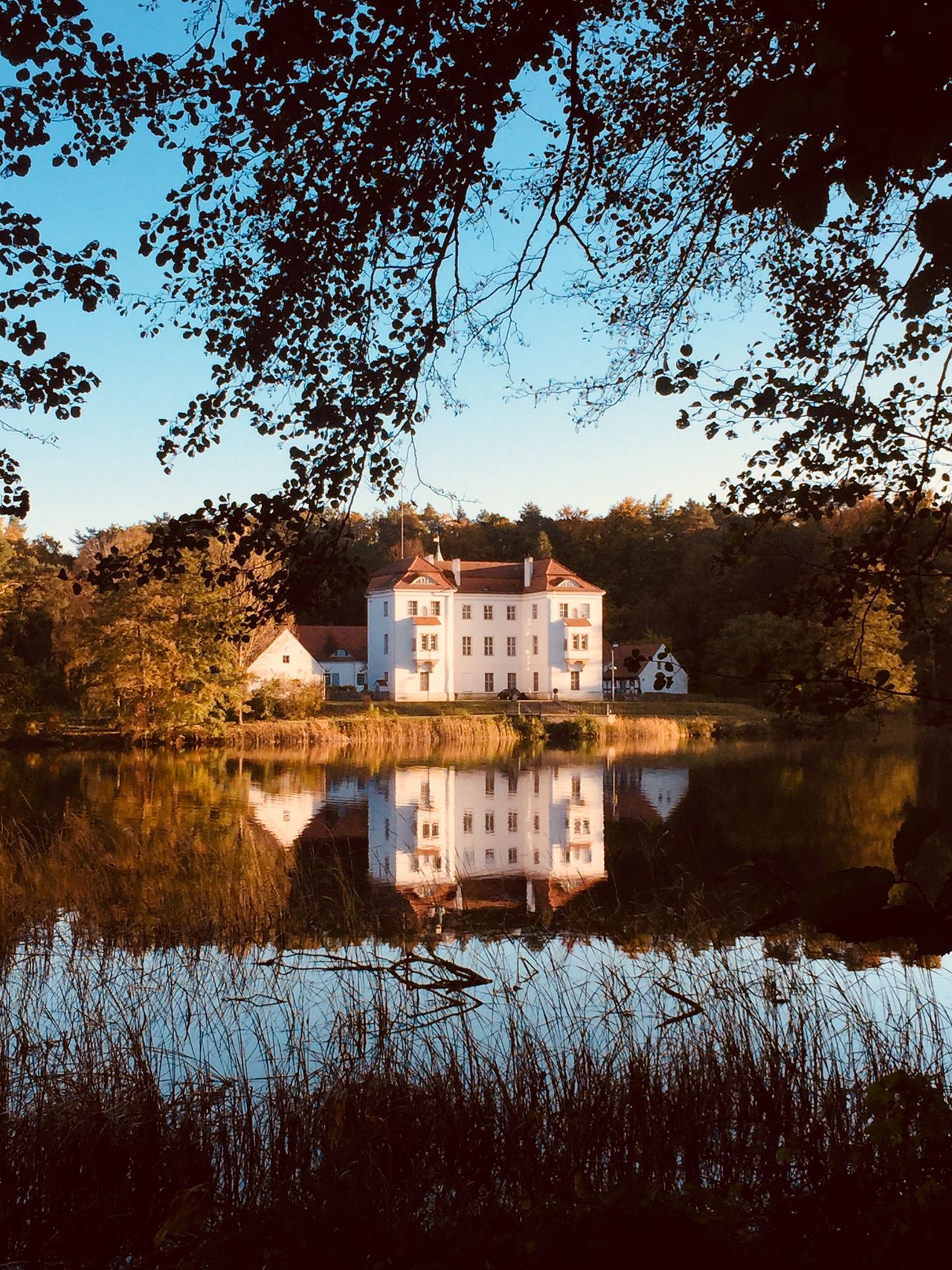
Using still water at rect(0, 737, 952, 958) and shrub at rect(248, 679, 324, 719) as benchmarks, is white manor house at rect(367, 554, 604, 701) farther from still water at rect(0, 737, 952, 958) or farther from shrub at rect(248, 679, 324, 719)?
still water at rect(0, 737, 952, 958)

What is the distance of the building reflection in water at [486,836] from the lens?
13.0 metres

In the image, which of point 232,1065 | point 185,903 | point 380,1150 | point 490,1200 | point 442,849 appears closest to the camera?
point 490,1200

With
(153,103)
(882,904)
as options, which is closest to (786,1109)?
(882,904)

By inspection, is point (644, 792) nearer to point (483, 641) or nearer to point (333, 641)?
point (483, 641)

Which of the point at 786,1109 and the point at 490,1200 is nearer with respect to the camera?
the point at 490,1200

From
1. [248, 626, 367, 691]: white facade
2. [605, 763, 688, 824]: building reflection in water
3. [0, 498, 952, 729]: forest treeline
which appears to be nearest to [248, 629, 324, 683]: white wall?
[248, 626, 367, 691]: white facade

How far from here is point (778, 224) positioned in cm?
489

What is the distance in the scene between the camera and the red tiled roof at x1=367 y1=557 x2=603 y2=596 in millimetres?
59281

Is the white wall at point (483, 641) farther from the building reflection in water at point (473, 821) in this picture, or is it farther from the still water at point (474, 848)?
the building reflection in water at point (473, 821)

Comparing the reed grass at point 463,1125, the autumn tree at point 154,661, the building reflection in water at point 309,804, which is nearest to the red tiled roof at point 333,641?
the autumn tree at point 154,661

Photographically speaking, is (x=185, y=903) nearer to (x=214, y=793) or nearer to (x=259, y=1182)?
(x=259, y=1182)

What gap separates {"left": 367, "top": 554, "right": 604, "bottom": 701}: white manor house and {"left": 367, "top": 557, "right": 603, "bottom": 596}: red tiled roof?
0.06 meters

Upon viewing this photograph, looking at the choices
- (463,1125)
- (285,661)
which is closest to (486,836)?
(463,1125)

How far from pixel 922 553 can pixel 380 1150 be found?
320 cm
